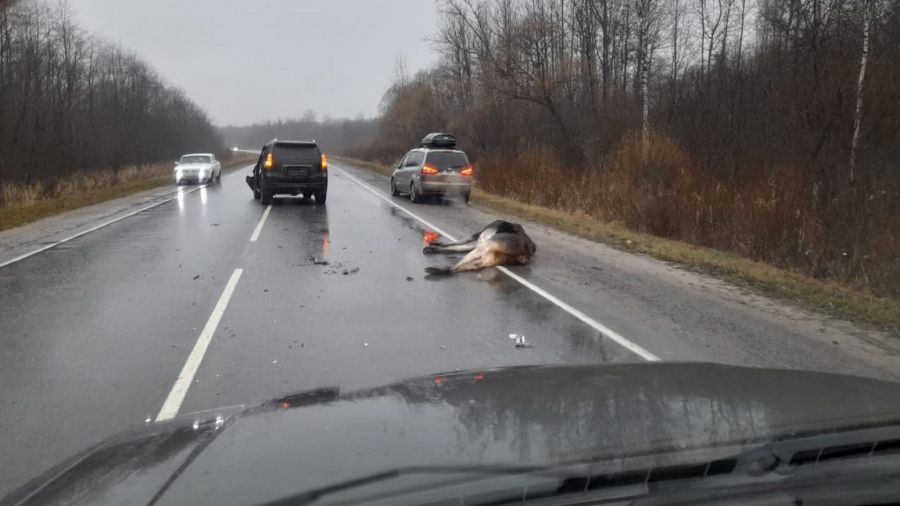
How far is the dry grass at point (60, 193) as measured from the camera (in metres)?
20.9

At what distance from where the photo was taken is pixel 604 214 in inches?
768

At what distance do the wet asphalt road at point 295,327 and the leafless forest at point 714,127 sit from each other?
11.4ft

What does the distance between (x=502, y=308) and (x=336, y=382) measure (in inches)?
128

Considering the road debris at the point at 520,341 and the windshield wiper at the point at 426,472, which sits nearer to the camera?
the windshield wiper at the point at 426,472

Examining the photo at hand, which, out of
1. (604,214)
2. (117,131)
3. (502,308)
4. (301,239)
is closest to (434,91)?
(117,131)

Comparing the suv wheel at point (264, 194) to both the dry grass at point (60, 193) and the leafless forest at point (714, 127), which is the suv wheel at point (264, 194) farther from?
the leafless forest at point (714, 127)

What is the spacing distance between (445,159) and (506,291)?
1518 centimetres

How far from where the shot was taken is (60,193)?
29078 millimetres

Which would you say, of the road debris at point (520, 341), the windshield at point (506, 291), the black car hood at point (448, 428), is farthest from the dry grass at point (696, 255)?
the black car hood at point (448, 428)

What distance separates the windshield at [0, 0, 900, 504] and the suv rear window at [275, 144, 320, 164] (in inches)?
2.5

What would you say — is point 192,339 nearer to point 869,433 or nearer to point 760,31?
point 869,433

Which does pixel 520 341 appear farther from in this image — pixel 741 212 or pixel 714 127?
pixel 714 127

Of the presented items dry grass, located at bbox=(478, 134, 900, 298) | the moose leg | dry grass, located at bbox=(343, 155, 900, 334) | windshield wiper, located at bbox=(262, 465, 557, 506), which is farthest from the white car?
windshield wiper, located at bbox=(262, 465, 557, 506)

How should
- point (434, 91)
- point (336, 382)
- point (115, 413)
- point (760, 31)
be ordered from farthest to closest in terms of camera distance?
point (434, 91), point (760, 31), point (336, 382), point (115, 413)
